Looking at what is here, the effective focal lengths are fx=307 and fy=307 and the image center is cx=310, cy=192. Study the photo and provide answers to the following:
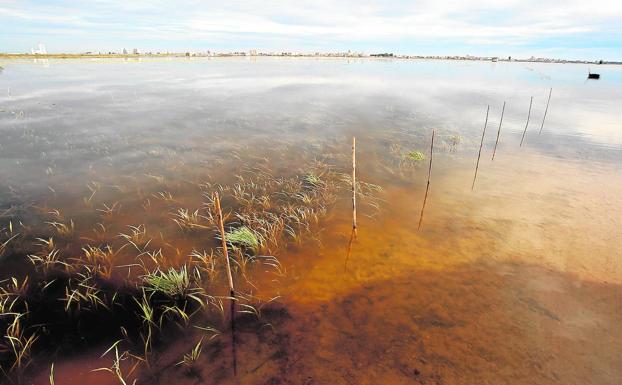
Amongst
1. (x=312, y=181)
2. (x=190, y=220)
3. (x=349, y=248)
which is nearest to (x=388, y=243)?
(x=349, y=248)

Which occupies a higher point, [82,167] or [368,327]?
[82,167]

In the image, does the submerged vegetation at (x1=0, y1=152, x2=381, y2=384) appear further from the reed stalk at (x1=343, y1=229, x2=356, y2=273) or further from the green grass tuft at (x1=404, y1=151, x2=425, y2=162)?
the green grass tuft at (x1=404, y1=151, x2=425, y2=162)

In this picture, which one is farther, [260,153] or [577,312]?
[260,153]

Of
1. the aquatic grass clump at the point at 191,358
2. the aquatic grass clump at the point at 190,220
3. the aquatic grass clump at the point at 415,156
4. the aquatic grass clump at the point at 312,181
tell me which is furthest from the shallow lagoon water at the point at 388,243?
the aquatic grass clump at the point at 312,181

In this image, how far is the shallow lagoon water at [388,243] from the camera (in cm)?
542

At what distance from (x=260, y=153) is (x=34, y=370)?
41.2 feet

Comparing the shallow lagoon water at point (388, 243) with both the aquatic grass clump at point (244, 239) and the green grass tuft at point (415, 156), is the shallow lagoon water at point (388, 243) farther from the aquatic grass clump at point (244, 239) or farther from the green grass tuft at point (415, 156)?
the aquatic grass clump at point (244, 239)

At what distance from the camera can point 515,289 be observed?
716 centimetres

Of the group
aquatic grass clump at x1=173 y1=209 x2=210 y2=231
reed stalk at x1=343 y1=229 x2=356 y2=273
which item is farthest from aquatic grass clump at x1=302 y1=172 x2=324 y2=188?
aquatic grass clump at x1=173 y1=209 x2=210 y2=231

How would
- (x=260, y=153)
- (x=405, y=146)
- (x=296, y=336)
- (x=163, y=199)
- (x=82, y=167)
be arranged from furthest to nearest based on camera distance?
(x=405, y=146)
(x=260, y=153)
(x=82, y=167)
(x=163, y=199)
(x=296, y=336)

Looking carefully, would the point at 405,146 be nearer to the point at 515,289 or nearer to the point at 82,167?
the point at 515,289

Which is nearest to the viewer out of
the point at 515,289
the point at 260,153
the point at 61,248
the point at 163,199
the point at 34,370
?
the point at 34,370

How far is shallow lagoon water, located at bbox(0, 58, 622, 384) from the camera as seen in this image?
213 inches

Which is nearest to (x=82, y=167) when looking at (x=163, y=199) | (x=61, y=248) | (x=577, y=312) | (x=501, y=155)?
(x=163, y=199)
